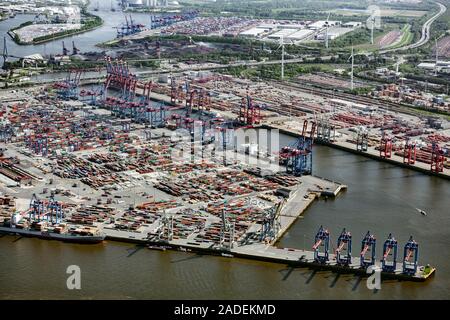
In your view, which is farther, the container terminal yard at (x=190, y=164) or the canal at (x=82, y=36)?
the canal at (x=82, y=36)

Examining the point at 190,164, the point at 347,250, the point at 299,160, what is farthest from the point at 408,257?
the point at 190,164

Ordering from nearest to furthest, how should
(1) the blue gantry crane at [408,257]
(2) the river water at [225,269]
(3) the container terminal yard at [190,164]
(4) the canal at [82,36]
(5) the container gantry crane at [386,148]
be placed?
(2) the river water at [225,269] → (1) the blue gantry crane at [408,257] → (3) the container terminal yard at [190,164] → (5) the container gantry crane at [386,148] → (4) the canal at [82,36]

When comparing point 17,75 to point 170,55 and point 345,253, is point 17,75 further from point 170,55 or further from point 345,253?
point 345,253

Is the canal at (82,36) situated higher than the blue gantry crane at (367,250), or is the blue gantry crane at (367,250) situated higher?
the canal at (82,36)

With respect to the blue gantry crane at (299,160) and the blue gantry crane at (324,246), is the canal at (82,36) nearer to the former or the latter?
the blue gantry crane at (299,160)

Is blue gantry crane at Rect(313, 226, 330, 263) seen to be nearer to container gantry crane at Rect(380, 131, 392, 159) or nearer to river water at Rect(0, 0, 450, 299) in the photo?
river water at Rect(0, 0, 450, 299)

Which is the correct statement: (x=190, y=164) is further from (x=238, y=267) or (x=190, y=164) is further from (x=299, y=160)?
(x=238, y=267)

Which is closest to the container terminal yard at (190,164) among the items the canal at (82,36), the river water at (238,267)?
the river water at (238,267)
